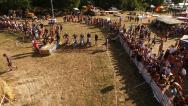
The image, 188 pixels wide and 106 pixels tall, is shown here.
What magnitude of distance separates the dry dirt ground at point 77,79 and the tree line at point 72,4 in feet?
79.6

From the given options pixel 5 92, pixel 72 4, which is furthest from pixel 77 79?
pixel 72 4

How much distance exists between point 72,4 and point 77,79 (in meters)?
36.6

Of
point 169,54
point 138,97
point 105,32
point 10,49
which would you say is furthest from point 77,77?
point 105,32

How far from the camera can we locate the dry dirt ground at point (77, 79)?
20312 mm

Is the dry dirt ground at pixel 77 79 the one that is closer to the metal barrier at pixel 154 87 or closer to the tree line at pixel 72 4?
the metal barrier at pixel 154 87

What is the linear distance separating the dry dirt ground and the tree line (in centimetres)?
2425

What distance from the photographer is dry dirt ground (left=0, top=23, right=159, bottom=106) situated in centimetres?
2031

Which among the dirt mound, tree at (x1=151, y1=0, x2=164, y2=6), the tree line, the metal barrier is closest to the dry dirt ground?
the metal barrier

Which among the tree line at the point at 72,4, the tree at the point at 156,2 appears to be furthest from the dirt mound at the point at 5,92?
the tree at the point at 156,2

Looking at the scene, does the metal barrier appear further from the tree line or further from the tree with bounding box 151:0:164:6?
the tree with bounding box 151:0:164:6

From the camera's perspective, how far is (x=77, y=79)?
2389 cm

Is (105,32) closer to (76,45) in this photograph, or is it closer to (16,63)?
(76,45)

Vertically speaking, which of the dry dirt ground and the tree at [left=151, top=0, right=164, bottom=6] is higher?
the tree at [left=151, top=0, right=164, bottom=6]

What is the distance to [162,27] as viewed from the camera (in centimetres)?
4144
